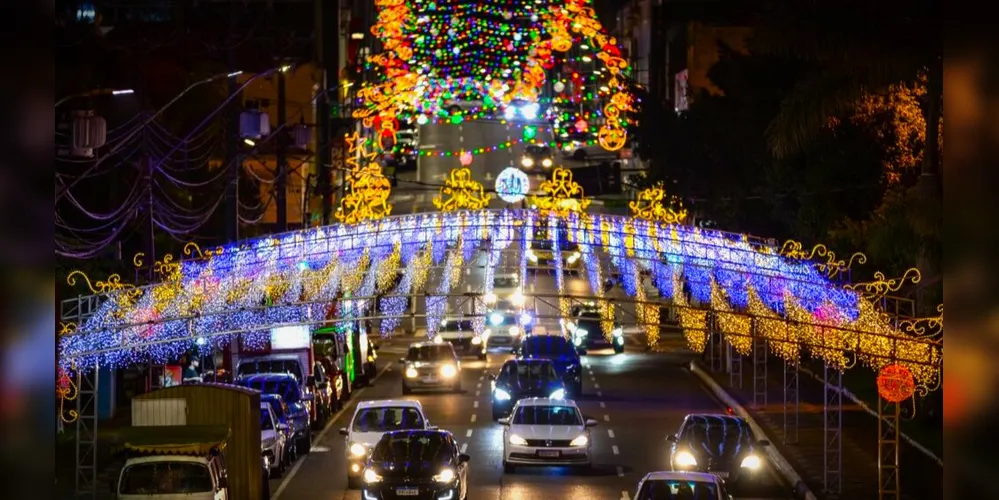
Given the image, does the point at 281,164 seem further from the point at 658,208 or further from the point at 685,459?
the point at 685,459

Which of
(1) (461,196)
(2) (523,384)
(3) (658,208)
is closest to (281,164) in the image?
(1) (461,196)

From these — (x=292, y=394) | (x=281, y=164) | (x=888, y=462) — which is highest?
(x=281, y=164)

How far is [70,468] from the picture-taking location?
31.7 m

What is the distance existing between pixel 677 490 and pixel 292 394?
49.3ft

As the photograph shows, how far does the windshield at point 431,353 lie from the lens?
46.2 metres

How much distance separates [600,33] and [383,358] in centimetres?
1777

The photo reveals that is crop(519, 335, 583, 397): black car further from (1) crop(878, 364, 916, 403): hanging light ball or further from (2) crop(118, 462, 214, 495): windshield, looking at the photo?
(2) crop(118, 462, 214, 495): windshield

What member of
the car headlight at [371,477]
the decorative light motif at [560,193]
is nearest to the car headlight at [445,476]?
the car headlight at [371,477]

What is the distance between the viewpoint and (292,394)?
34875mm

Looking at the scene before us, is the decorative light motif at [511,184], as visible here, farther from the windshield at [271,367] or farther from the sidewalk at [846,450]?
the windshield at [271,367]

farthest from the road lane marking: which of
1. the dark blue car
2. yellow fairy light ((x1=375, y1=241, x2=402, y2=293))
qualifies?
yellow fairy light ((x1=375, y1=241, x2=402, y2=293))
